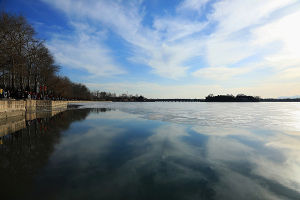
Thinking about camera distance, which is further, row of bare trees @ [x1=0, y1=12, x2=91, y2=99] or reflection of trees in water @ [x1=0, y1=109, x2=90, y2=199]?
row of bare trees @ [x1=0, y1=12, x2=91, y2=99]

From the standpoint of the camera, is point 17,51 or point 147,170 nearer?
point 147,170

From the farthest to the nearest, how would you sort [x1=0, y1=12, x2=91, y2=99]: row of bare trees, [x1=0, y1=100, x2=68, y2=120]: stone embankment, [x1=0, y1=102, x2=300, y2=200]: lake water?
[x1=0, y1=12, x2=91, y2=99]: row of bare trees
[x1=0, y1=100, x2=68, y2=120]: stone embankment
[x1=0, y1=102, x2=300, y2=200]: lake water

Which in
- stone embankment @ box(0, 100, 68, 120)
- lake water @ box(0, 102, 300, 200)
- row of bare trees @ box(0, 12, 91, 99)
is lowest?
lake water @ box(0, 102, 300, 200)

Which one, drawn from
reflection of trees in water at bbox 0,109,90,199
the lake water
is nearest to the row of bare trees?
reflection of trees in water at bbox 0,109,90,199

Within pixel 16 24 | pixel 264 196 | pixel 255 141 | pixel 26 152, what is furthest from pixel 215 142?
pixel 16 24

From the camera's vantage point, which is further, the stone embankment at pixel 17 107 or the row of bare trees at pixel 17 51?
the row of bare trees at pixel 17 51

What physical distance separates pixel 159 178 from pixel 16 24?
30774 mm

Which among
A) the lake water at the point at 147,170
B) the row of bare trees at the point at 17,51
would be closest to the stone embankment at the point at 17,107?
the row of bare trees at the point at 17,51

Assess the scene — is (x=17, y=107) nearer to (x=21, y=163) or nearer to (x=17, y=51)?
(x=17, y=51)

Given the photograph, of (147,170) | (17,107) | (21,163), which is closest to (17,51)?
(17,107)

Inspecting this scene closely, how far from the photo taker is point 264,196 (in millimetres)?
3592

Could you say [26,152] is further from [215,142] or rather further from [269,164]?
[269,164]

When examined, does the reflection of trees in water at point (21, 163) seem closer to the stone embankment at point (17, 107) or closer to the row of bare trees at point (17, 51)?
the stone embankment at point (17, 107)

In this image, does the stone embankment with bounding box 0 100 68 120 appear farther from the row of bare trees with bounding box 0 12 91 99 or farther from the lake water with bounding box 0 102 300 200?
the lake water with bounding box 0 102 300 200
